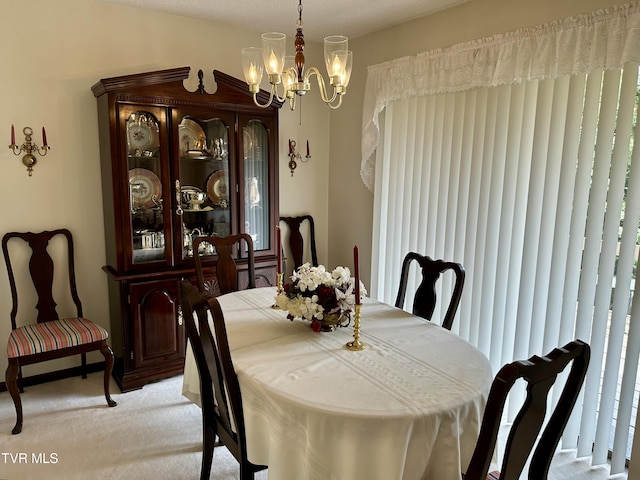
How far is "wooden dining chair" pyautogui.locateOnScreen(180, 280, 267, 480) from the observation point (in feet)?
5.13

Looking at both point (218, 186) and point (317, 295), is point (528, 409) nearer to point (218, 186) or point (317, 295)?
point (317, 295)

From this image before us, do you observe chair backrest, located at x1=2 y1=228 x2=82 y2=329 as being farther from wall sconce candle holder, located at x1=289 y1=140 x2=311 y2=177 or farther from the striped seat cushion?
wall sconce candle holder, located at x1=289 y1=140 x2=311 y2=177

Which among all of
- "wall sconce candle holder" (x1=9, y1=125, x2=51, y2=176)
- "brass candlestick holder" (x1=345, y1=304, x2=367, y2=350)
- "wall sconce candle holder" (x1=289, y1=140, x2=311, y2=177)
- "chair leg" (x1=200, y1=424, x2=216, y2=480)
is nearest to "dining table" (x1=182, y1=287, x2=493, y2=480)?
"brass candlestick holder" (x1=345, y1=304, x2=367, y2=350)

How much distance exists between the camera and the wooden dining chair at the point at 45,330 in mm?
2512

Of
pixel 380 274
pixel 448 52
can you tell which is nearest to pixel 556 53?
pixel 448 52

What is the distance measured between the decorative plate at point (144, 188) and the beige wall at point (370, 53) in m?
1.59

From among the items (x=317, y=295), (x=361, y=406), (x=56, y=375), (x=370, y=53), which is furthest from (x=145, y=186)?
(x=361, y=406)

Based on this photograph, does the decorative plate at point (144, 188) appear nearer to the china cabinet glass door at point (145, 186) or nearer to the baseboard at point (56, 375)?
the china cabinet glass door at point (145, 186)

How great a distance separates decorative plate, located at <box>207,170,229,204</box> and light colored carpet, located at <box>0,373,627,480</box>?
1.34m

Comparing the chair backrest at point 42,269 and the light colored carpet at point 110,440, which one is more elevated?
the chair backrest at point 42,269

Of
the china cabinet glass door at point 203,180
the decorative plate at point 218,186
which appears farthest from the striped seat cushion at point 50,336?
the decorative plate at point 218,186

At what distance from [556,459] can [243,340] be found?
1799 millimetres

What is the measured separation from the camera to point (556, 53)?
2240 mm

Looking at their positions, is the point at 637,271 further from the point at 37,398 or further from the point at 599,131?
the point at 37,398
